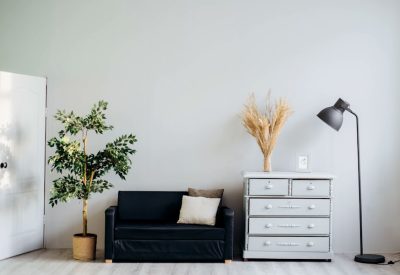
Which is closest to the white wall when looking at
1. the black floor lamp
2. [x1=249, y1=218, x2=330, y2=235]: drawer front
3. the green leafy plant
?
the black floor lamp

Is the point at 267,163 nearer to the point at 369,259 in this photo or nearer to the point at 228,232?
the point at 228,232

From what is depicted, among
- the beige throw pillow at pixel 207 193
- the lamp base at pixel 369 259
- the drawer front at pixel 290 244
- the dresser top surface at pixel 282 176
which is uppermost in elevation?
the dresser top surface at pixel 282 176

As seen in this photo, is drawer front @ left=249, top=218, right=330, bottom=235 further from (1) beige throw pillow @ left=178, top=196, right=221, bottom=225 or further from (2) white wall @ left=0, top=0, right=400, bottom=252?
(2) white wall @ left=0, top=0, right=400, bottom=252

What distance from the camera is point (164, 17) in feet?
21.9

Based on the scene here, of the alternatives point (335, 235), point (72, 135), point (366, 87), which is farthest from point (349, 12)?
point (72, 135)

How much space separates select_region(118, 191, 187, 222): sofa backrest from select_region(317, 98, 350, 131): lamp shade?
68.3 inches

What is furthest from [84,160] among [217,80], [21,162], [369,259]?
[369,259]

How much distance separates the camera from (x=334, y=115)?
20.6ft

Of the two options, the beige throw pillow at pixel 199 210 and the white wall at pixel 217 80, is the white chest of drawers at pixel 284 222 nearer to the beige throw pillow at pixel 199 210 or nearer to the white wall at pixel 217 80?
the beige throw pillow at pixel 199 210

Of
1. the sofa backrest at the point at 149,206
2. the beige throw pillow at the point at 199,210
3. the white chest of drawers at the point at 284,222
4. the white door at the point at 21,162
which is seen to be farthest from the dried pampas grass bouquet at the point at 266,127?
the white door at the point at 21,162

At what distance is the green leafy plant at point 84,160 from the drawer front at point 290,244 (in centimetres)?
152

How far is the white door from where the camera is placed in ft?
19.9

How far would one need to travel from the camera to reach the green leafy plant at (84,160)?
19.6 ft

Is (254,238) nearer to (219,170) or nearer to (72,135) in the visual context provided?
(219,170)
